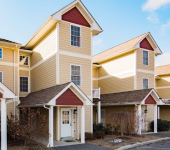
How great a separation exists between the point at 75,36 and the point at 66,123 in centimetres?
703

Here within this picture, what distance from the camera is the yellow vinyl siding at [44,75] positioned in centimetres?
1578

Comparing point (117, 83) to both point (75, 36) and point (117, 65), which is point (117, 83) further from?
point (75, 36)

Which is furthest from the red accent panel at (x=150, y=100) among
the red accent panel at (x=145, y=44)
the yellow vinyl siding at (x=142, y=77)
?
the red accent panel at (x=145, y=44)

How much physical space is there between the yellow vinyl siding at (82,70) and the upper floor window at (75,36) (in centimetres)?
Result: 130

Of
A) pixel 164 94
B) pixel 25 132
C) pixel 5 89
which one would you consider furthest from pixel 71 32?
pixel 164 94

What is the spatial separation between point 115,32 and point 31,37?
7795 millimetres

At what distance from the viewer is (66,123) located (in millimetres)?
14930

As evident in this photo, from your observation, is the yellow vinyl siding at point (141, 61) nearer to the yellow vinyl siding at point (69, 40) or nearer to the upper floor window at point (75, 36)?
the yellow vinyl siding at point (69, 40)

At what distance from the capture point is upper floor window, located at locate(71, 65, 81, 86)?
16016 millimetres

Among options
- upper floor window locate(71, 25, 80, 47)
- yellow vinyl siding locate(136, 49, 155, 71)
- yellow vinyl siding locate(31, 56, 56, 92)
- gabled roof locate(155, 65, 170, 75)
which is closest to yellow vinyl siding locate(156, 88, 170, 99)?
gabled roof locate(155, 65, 170, 75)

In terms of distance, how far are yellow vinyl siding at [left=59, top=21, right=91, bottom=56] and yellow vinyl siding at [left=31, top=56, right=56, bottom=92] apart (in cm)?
136

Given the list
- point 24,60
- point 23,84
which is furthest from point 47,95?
point 24,60

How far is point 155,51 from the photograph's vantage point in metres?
22.5

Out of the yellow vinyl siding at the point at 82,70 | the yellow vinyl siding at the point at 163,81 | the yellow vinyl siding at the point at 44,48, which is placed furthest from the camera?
the yellow vinyl siding at the point at 163,81
